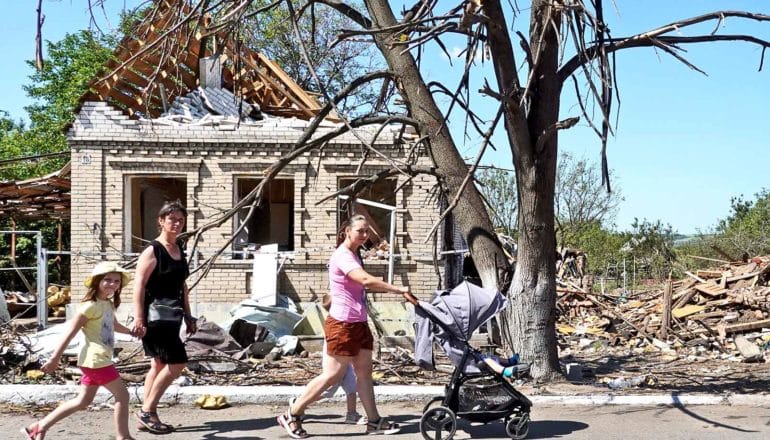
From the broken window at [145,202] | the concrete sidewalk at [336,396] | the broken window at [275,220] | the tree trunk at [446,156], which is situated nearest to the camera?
the concrete sidewalk at [336,396]

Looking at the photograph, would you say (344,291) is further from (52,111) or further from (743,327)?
(52,111)

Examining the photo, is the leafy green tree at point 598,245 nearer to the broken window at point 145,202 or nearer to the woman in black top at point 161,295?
the broken window at point 145,202

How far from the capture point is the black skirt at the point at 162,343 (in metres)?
6.21

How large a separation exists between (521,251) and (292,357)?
14.0ft

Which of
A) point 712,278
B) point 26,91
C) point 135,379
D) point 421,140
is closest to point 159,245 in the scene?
point 135,379

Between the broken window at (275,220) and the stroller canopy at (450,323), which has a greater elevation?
the broken window at (275,220)

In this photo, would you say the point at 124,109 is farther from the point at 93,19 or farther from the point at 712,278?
the point at 712,278

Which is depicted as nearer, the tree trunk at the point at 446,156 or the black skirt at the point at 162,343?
the black skirt at the point at 162,343

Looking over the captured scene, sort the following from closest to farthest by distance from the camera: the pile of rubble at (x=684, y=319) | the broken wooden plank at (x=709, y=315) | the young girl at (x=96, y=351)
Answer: the young girl at (x=96, y=351), the pile of rubble at (x=684, y=319), the broken wooden plank at (x=709, y=315)

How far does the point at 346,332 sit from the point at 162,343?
1.47 metres

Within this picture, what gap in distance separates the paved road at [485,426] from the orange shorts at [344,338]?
2.48ft

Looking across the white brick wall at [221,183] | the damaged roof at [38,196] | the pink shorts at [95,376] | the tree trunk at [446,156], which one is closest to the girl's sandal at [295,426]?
the pink shorts at [95,376]

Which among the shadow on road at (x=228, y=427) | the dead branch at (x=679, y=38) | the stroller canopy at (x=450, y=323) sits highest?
the dead branch at (x=679, y=38)

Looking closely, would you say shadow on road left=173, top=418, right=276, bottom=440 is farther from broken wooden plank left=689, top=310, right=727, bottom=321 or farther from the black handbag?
broken wooden plank left=689, top=310, right=727, bottom=321
